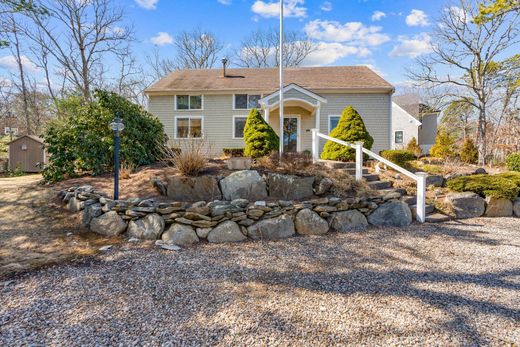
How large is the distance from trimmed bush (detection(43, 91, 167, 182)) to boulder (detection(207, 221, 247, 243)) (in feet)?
11.4

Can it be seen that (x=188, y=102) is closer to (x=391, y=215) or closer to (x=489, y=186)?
(x=391, y=215)

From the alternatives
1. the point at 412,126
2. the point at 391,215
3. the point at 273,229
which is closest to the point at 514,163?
the point at 391,215

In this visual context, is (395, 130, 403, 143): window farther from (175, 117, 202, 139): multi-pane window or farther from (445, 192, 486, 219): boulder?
(445, 192, 486, 219): boulder

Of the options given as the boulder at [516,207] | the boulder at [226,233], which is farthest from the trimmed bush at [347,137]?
the boulder at [226,233]

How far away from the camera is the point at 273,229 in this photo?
4.69 meters

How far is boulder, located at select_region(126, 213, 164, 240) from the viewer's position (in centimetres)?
442

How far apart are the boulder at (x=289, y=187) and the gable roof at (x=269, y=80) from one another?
9596 mm

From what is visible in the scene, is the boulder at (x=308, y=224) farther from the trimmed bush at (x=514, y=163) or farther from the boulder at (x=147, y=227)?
the trimmed bush at (x=514, y=163)

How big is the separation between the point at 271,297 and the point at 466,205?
561 cm

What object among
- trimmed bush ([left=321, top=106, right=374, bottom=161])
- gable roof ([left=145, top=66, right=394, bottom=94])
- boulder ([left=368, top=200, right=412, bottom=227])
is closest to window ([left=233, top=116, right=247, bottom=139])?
gable roof ([left=145, top=66, right=394, bottom=94])

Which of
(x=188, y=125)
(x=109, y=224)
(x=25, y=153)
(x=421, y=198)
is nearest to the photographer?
(x=109, y=224)

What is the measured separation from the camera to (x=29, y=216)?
487 centimetres

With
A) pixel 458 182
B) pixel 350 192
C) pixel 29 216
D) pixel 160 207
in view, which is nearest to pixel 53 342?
pixel 160 207

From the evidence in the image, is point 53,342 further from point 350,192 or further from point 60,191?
point 350,192
